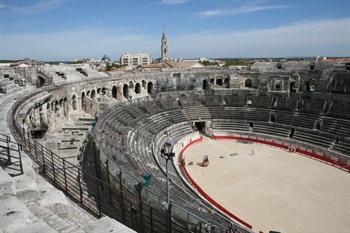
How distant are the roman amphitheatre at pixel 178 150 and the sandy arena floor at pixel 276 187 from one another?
0.10 meters

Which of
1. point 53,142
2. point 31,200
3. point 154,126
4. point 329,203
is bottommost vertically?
point 329,203

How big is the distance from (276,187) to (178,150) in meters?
11.9

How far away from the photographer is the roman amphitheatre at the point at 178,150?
9572 mm

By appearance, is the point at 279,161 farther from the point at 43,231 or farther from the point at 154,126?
the point at 43,231

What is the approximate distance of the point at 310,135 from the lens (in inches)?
1312

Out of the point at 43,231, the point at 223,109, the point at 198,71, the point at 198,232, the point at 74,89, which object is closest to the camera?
the point at 43,231

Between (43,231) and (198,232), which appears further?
(198,232)

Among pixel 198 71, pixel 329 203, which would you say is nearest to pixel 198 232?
pixel 329 203

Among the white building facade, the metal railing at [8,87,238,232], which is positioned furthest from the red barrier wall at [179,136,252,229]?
the white building facade

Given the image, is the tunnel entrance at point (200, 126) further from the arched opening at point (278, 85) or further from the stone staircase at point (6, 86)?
the stone staircase at point (6, 86)

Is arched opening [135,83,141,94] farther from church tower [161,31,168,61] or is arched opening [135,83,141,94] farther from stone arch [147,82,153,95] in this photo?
church tower [161,31,168,61]

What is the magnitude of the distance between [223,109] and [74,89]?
19774mm

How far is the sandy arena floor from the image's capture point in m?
18.8

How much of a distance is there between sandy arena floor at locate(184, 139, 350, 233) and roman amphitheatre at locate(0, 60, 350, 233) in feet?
0.33
